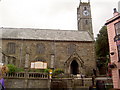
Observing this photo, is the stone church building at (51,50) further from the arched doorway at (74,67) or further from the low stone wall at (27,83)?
the low stone wall at (27,83)

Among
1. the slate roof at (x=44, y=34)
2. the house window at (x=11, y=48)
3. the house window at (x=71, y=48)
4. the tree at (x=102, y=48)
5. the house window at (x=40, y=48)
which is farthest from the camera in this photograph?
the tree at (x=102, y=48)

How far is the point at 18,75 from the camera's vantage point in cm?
2255

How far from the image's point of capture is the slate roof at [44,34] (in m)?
36.8

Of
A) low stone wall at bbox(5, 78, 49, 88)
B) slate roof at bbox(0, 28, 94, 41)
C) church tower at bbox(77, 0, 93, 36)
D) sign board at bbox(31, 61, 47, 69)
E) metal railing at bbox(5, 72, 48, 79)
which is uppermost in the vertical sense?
church tower at bbox(77, 0, 93, 36)

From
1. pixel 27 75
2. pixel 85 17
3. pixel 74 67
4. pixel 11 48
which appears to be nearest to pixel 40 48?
pixel 11 48

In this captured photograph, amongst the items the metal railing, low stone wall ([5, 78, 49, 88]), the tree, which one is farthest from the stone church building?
low stone wall ([5, 78, 49, 88])

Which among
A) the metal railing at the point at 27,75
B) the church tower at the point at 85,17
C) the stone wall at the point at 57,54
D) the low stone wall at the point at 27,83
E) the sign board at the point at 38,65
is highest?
the church tower at the point at 85,17

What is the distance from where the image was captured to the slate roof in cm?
3681

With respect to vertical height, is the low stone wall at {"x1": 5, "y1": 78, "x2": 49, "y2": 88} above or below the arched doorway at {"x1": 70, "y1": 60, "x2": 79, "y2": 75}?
below

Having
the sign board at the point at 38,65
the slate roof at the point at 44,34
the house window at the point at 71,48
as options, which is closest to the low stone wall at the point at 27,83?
the sign board at the point at 38,65

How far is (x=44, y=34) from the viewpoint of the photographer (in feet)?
128

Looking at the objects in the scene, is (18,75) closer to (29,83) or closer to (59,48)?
(29,83)

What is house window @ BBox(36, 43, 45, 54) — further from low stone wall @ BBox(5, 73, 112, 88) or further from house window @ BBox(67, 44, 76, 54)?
low stone wall @ BBox(5, 73, 112, 88)

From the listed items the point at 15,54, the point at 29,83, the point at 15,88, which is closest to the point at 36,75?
the point at 29,83
